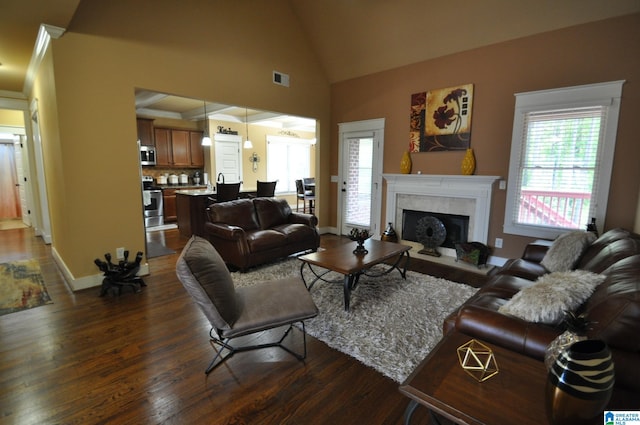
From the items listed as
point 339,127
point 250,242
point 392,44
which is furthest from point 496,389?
point 339,127

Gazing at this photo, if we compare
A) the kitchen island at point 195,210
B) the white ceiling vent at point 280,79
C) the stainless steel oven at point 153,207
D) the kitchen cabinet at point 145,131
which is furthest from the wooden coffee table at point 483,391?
the kitchen cabinet at point 145,131

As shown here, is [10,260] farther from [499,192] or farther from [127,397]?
[499,192]

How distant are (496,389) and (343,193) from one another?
16.3 ft

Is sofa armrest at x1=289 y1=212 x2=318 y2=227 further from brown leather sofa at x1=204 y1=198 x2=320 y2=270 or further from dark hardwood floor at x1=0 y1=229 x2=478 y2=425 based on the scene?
dark hardwood floor at x1=0 y1=229 x2=478 y2=425

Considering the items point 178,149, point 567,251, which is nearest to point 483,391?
point 567,251

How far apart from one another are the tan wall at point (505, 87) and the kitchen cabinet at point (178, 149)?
4.19 m

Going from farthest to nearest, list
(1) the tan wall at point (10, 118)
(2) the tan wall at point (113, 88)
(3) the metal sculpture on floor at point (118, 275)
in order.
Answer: (1) the tan wall at point (10, 118) < (3) the metal sculpture on floor at point (118, 275) < (2) the tan wall at point (113, 88)

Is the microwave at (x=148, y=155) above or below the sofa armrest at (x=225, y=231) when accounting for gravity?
above

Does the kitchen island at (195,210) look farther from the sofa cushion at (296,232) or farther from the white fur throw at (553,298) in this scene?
the white fur throw at (553,298)

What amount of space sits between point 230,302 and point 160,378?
667mm

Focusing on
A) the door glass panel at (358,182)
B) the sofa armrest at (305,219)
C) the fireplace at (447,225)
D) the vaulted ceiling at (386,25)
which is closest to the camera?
the vaulted ceiling at (386,25)

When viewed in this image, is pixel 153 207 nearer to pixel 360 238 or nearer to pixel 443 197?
pixel 360 238

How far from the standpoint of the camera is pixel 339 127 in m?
5.90

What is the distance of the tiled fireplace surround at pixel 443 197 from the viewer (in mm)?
4285
